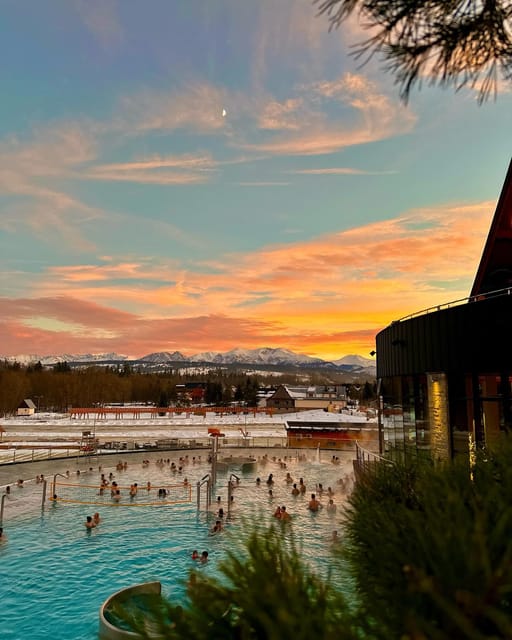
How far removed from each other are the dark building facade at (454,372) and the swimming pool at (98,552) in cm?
517

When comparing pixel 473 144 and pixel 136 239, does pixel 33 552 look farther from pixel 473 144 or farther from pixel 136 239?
pixel 473 144

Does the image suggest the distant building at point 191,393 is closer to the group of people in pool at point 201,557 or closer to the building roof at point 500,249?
the group of people in pool at point 201,557

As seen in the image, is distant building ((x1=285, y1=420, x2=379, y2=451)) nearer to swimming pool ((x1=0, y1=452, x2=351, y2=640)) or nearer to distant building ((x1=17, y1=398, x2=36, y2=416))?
swimming pool ((x1=0, y1=452, x2=351, y2=640))

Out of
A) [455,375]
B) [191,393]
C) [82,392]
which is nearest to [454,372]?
[455,375]

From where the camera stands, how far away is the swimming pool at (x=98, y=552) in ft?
41.2

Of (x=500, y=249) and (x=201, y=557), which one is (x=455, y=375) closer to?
(x=500, y=249)

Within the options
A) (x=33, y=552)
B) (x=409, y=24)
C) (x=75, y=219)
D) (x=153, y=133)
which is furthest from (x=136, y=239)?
(x=409, y=24)

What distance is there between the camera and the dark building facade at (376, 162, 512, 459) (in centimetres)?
1195

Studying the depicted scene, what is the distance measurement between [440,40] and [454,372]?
1017 cm

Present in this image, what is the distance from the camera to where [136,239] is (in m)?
34.0

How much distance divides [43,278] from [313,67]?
36.2 m

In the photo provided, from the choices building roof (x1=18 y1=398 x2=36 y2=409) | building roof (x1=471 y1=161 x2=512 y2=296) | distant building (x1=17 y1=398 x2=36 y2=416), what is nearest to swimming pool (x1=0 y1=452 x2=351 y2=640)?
building roof (x1=471 y1=161 x2=512 y2=296)

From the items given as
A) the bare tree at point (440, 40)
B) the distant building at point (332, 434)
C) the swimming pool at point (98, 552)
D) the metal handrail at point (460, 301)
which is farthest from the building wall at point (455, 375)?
the distant building at point (332, 434)

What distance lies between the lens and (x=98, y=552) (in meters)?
→ 16.6
